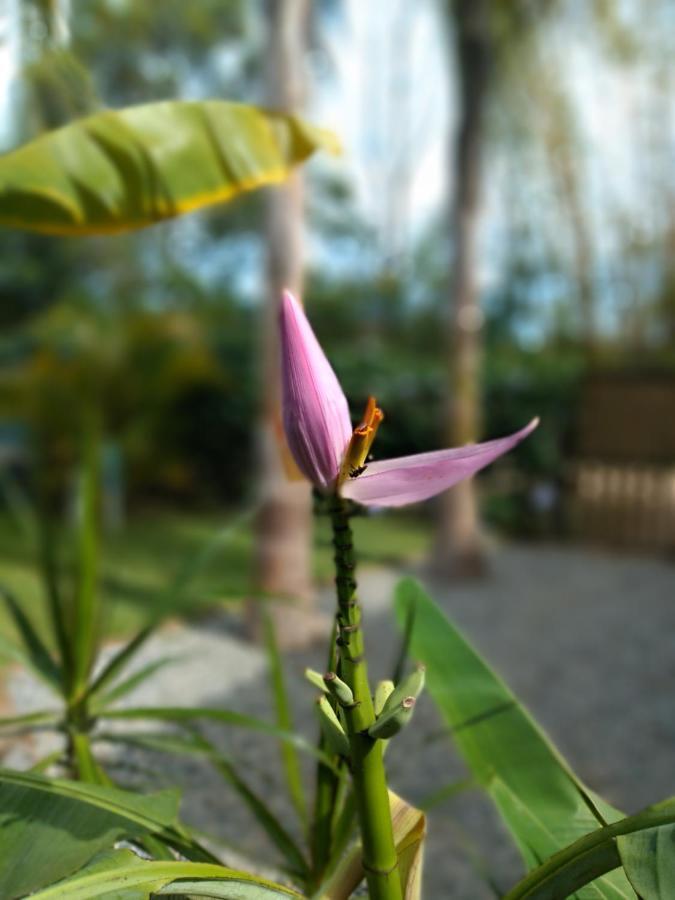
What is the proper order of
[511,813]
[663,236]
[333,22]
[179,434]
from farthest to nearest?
[663,236], [333,22], [179,434], [511,813]

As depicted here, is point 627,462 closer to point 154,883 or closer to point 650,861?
point 650,861

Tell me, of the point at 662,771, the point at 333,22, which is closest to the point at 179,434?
the point at 333,22

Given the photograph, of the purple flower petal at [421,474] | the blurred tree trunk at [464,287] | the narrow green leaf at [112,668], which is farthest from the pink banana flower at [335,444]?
the blurred tree trunk at [464,287]

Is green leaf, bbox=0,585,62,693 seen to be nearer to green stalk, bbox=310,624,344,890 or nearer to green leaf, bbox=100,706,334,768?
green leaf, bbox=100,706,334,768

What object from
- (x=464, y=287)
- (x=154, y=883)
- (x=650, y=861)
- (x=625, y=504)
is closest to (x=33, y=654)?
(x=154, y=883)

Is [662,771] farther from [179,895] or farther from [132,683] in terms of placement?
[179,895]

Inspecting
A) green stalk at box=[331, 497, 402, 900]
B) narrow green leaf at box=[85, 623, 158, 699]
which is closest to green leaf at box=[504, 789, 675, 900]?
green stalk at box=[331, 497, 402, 900]

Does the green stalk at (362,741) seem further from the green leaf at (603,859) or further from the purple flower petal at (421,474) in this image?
the green leaf at (603,859)
